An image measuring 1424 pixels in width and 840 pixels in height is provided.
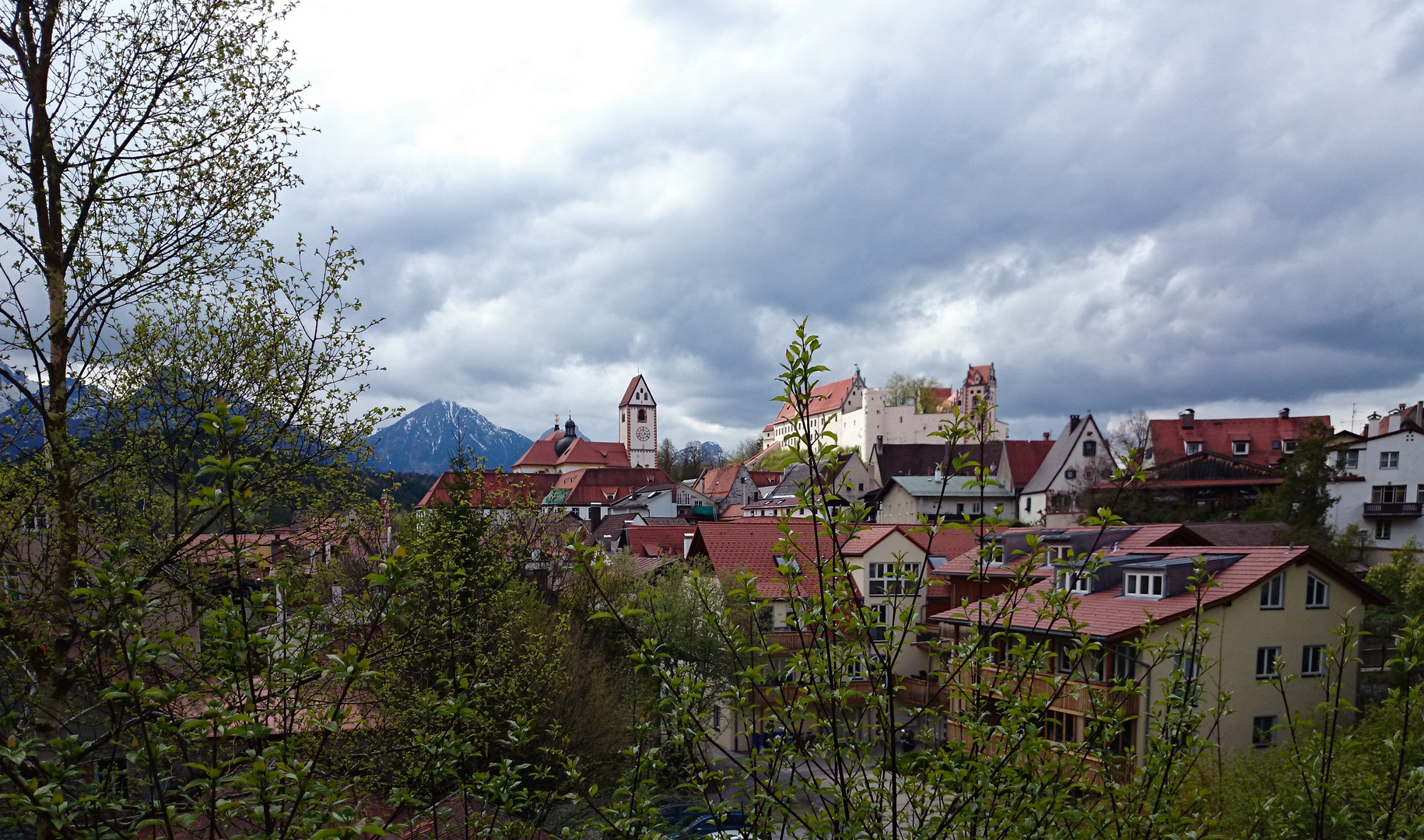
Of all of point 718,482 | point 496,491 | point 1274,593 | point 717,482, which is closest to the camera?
point 496,491

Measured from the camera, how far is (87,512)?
7.38 m

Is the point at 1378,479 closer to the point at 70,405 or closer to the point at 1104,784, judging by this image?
the point at 1104,784

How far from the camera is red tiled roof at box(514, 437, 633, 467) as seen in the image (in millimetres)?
129875

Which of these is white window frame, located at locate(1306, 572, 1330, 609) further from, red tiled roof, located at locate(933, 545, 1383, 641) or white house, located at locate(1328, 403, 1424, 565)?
white house, located at locate(1328, 403, 1424, 565)

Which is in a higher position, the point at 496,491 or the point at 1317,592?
the point at 496,491

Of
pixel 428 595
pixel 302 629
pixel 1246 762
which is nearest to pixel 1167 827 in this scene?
pixel 302 629

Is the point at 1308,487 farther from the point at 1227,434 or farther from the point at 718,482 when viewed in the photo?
the point at 718,482

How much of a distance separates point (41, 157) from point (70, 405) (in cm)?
207

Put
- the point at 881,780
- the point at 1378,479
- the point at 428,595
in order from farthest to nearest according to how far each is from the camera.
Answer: the point at 1378,479 → the point at 428,595 → the point at 881,780

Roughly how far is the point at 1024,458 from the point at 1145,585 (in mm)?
46297

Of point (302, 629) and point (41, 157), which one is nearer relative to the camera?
point (302, 629)

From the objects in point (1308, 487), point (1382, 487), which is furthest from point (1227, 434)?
point (1308, 487)

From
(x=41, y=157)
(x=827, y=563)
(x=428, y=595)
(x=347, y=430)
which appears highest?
(x=41, y=157)

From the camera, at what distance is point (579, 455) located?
12988cm
